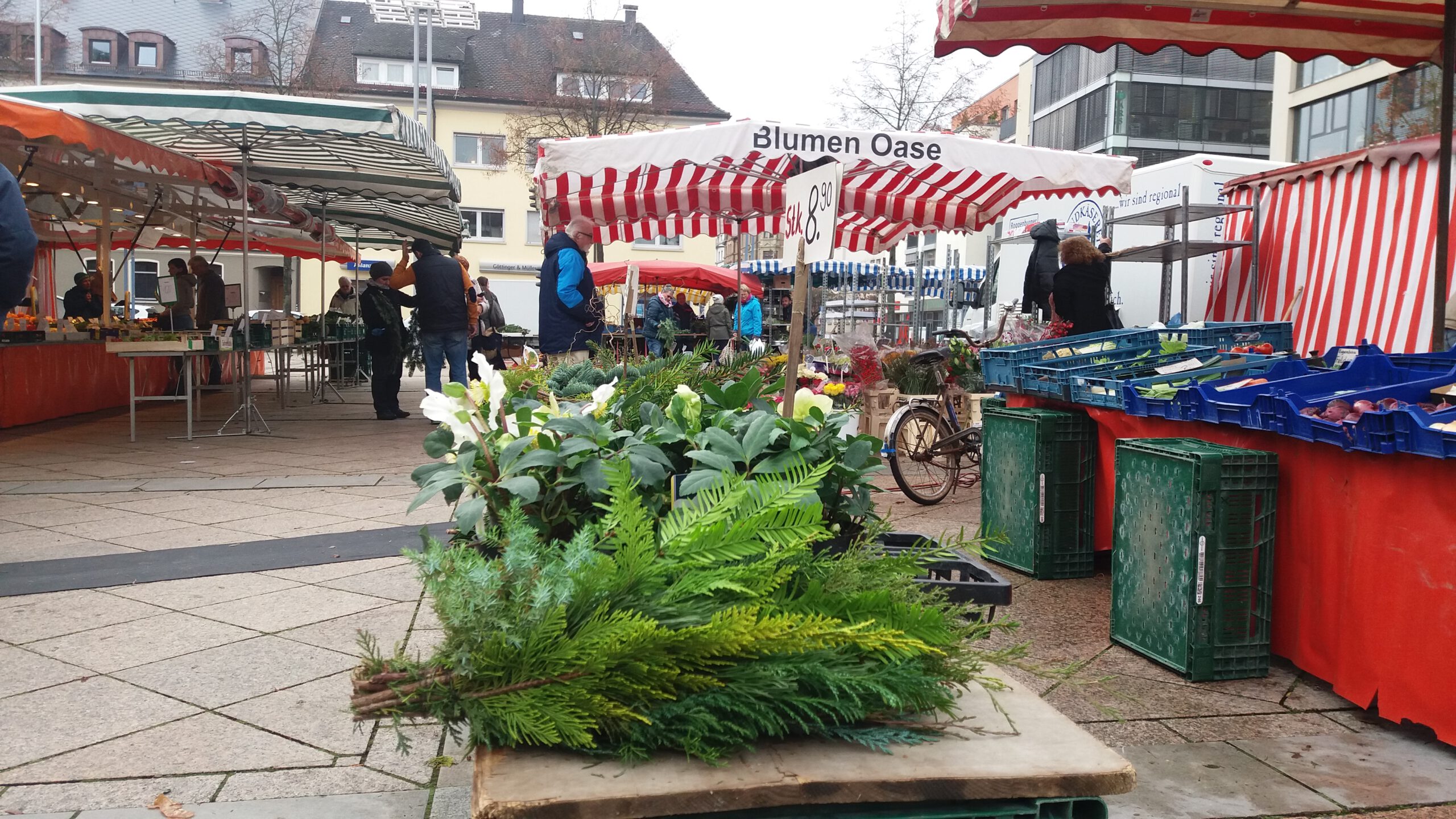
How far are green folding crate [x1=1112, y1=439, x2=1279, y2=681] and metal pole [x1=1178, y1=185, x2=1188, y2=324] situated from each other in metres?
6.56

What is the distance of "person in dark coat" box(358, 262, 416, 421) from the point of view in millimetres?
12430

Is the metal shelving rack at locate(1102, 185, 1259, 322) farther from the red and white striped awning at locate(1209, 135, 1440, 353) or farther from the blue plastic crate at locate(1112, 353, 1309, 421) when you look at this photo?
the blue plastic crate at locate(1112, 353, 1309, 421)

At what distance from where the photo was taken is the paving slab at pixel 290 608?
418 centimetres

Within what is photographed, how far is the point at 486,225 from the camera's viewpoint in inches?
1684

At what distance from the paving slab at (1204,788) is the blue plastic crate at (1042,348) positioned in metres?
2.77

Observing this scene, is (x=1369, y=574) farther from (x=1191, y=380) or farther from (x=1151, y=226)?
(x=1151, y=226)

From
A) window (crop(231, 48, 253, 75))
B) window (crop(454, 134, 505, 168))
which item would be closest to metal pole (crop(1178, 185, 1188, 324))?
window (crop(231, 48, 253, 75))

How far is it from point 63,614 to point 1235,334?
18.9ft

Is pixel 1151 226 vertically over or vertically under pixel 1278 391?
over

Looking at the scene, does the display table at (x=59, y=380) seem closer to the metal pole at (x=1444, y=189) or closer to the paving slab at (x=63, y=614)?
the paving slab at (x=63, y=614)

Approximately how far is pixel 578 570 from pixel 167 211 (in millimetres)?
14542

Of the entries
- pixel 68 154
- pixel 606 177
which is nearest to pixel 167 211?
pixel 68 154

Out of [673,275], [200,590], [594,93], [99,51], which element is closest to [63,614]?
[200,590]

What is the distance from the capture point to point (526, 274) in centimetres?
4297
